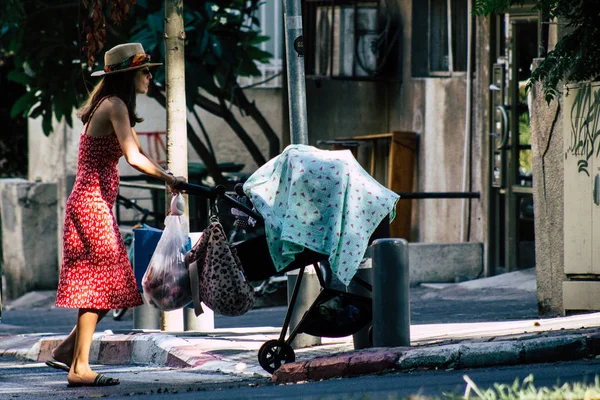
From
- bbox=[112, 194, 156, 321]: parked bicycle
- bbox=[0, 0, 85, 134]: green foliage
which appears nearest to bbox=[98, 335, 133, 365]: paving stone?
bbox=[112, 194, 156, 321]: parked bicycle

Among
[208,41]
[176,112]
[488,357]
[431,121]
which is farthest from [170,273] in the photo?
[431,121]

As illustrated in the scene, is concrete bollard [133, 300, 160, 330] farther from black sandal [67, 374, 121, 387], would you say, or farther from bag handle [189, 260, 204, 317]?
bag handle [189, 260, 204, 317]

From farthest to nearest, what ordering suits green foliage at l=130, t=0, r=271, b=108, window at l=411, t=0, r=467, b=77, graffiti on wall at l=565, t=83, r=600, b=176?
1. window at l=411, t=0, r=467, b=77
2. green foliage at l=130, t=0, r=271, b=108
3. graffiti on wall at l=565, t=83, r=600, b=176

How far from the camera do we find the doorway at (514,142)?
13.6 meters

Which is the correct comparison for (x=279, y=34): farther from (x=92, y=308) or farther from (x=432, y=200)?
(x=92, y=308)

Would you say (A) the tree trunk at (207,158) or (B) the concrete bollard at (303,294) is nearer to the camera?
(B) the concrete bollard at (303,294)

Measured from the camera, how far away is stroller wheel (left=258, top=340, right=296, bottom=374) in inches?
299

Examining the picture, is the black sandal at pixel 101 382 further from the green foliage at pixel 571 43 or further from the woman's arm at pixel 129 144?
the green foliage at pixel 571 43

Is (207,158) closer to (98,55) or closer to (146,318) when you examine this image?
(98,55)

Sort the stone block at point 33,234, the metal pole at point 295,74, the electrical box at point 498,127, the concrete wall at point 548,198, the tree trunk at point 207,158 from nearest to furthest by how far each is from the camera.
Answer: the metal pole at point 295,74 < the concrete wall at point 548,198 < the electrical box at point 498,127 < the tree trunk at point 207,158 < the stone block at point 33,234

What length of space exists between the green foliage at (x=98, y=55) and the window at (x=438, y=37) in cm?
187

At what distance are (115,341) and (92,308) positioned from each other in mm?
2395

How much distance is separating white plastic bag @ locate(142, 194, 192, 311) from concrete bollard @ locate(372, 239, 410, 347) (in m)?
1.10

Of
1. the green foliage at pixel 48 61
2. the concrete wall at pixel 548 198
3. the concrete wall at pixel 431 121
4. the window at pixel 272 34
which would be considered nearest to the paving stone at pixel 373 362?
the concrete wall at pixel 548 198
